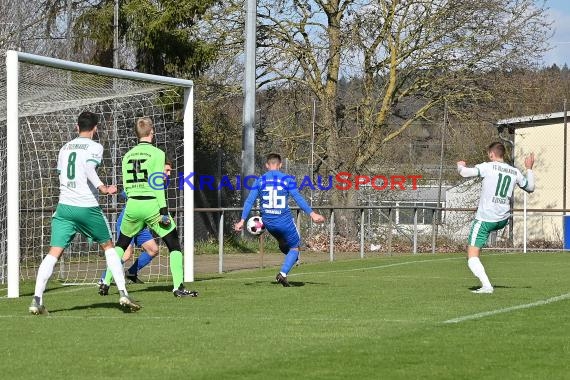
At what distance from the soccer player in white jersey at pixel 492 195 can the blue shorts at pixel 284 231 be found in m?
2.39

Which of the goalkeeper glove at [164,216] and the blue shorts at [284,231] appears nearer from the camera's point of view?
the goalkeeper glove at [164,216]

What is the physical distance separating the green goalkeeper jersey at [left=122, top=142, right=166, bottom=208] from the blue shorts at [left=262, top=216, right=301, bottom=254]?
219 centimetres

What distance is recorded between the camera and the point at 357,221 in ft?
100

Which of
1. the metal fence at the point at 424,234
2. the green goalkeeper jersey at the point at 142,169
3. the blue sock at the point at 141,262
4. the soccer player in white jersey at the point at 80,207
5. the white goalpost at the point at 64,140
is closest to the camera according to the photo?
the soccer player in white jersey at the point at 80,207

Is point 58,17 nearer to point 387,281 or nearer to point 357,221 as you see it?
point 357,221

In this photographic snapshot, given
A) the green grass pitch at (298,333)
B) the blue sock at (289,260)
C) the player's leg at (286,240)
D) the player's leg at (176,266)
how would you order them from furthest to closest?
1. the blue sock at (289,260)
2. the player's leg at (286,240)
3. the player's leg at (176,266)
4. the green grass pitch at (298,333)

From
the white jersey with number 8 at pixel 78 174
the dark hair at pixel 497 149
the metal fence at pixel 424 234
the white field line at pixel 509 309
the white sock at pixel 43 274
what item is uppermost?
the dark hair at pixel 497 149

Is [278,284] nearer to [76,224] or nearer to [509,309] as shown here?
[509,309]

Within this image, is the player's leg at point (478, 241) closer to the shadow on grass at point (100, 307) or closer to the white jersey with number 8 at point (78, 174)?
the shadow on grass at point (100, 307)

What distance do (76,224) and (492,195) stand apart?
4.98m

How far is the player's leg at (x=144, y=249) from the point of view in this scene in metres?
14.7

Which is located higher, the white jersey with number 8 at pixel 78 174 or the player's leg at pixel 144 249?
the white jersey with number 8 at pixel 78 174

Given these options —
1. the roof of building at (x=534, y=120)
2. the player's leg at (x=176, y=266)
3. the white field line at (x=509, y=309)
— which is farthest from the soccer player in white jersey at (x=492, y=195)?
the roof of building at (x=534, y=120)

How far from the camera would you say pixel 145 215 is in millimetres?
13227
